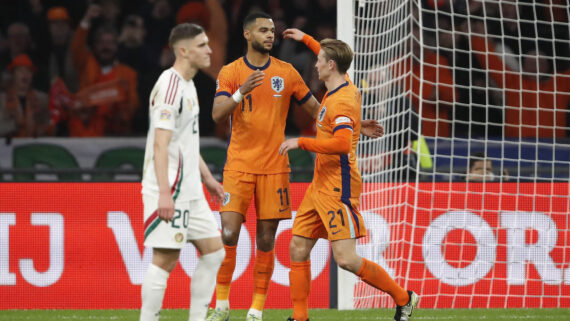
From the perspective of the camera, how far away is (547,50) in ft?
38.2

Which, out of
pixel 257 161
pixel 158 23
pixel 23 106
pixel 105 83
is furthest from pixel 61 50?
pixel 257 161

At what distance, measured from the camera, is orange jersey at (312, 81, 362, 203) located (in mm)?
6039

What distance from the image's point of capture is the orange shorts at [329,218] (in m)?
6.05

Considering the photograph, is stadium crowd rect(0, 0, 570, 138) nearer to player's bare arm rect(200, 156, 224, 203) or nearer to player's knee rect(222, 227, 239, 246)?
player's knee rect(222, 227, 239, 246)

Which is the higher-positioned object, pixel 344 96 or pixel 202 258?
pixel 344 96

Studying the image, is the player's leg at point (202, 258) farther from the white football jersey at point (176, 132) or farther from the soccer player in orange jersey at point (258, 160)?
the soccer player in orange jersey at point (258, 160)

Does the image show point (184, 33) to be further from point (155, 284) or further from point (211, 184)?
point (155, 284)

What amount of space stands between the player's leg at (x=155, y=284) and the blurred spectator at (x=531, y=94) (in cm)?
626

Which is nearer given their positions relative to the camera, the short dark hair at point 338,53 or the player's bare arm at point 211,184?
the player's bare arm at point 211,184

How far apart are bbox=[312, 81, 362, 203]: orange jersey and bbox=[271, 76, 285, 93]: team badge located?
567 millimetres

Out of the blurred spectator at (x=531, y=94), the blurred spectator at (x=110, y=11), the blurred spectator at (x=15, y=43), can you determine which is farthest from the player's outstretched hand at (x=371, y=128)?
the blurred spectator at (x=15, y=43)

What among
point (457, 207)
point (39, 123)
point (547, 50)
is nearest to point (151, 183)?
point (457, 207)

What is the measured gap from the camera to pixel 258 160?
6.61m

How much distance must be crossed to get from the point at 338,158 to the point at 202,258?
1.32 metres
